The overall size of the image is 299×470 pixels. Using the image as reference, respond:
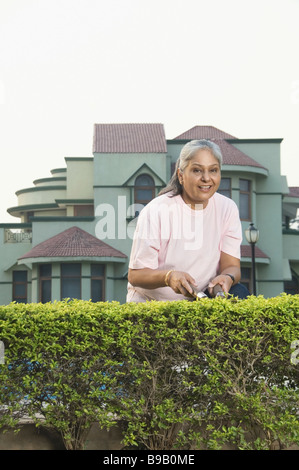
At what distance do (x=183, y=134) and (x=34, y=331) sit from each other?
28761mm

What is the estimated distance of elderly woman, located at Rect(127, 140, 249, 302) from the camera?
5160 millimetres

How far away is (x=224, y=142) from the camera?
102 feet

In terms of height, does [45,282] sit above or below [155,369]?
below

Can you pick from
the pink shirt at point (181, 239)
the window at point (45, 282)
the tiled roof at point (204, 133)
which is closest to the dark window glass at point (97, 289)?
the window at point (45, 282)

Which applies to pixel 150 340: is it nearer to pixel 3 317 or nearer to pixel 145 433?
pixel 145 433

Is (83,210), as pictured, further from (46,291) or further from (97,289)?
(97,289)

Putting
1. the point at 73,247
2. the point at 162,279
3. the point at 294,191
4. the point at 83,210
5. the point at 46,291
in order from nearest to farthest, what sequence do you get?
the point at 162,279
the point at 73,247
the point at 46,291
the point at 83,210
the point at 294,191

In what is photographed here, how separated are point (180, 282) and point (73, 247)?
23.6 m

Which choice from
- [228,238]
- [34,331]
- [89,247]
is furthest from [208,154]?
[89,247]

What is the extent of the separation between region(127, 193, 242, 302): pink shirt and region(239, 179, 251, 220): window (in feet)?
82.0

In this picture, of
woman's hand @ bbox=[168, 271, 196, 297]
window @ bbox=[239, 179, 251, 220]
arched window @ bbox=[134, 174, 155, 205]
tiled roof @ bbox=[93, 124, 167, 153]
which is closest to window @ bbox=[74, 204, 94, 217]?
tiled roof @ bbox=[93, 124, 167, 153]

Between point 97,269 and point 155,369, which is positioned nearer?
point 155,369

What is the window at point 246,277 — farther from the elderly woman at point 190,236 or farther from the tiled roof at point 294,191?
the elderly woman at point 190,236

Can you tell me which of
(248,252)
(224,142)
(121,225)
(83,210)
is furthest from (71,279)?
(224,142)
